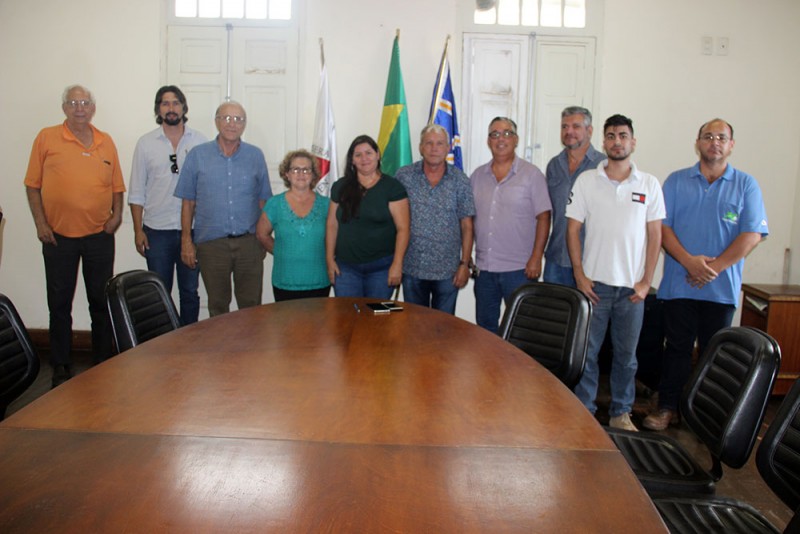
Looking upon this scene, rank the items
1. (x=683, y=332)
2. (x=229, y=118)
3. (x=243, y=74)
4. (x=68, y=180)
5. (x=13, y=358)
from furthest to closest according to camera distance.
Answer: (x=243, y=74)
(x=68, y=180)
(x=229, y=118)
(x=683, y=332)
(x=13, y=358)

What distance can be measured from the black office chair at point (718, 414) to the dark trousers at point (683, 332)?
1532 millimetres

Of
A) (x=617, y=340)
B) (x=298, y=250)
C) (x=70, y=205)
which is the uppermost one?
(x=70, y=205)

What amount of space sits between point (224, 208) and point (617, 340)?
8.52ft

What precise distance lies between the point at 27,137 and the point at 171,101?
1552 mm

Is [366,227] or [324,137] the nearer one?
[366,227]

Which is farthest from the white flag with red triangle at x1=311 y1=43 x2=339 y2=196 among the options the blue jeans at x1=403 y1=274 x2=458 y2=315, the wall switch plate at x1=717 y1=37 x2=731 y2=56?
the wall switch plate at x1=717 y1=37 x2=731 y2=56

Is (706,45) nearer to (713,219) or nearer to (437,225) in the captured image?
(713,219)

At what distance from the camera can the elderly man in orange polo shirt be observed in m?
4.22

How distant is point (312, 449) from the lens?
1.49m

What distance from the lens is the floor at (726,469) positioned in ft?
9.27

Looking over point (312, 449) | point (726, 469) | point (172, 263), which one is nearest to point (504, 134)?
point (726, 469)

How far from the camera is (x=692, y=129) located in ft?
16.6

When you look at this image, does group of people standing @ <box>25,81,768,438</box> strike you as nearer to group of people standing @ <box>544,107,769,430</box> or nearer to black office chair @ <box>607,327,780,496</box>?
group of people standing @ <box>544,107,769,430</box>

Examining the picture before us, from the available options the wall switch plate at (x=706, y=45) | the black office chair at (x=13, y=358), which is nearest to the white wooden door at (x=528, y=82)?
the wall switch plate at (x=706, y=45)
